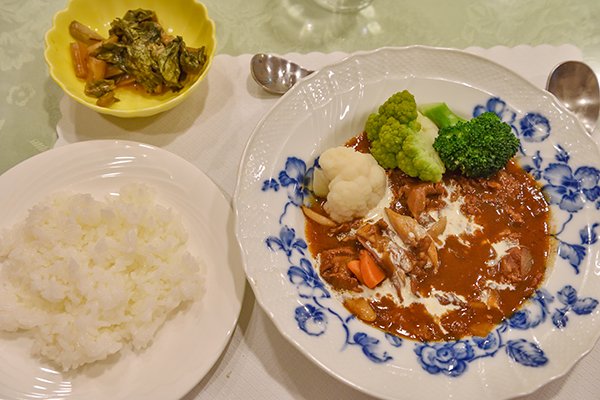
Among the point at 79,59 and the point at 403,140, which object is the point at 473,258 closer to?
the point at 403,140

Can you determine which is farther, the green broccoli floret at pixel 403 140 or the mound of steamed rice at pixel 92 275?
the green broccoli floret at pixel 403 140

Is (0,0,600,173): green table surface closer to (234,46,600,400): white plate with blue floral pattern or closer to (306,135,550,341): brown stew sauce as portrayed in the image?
(234,46,600,400): white plate with blue floral pattern

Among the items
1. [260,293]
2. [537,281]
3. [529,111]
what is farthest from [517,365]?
[529,111]

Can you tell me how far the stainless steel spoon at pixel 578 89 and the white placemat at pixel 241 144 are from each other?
0.29 ft

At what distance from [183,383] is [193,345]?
0.14 metres

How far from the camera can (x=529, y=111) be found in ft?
7.29

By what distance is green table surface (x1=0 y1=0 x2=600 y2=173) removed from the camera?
2.69 m

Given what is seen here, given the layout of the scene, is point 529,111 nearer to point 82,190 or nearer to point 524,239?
point 524,239

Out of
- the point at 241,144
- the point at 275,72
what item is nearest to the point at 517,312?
the point at 241,144

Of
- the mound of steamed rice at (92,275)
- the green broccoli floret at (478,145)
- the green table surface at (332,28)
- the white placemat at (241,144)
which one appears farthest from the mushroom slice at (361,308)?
the green table surface at (332,28)

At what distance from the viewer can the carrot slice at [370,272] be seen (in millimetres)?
1985

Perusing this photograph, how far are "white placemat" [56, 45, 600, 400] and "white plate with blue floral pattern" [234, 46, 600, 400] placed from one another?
0.25m

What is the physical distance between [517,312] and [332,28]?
1.77 meters

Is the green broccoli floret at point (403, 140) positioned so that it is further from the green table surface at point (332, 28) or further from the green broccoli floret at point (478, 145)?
the green table surface at point (332, 28)
